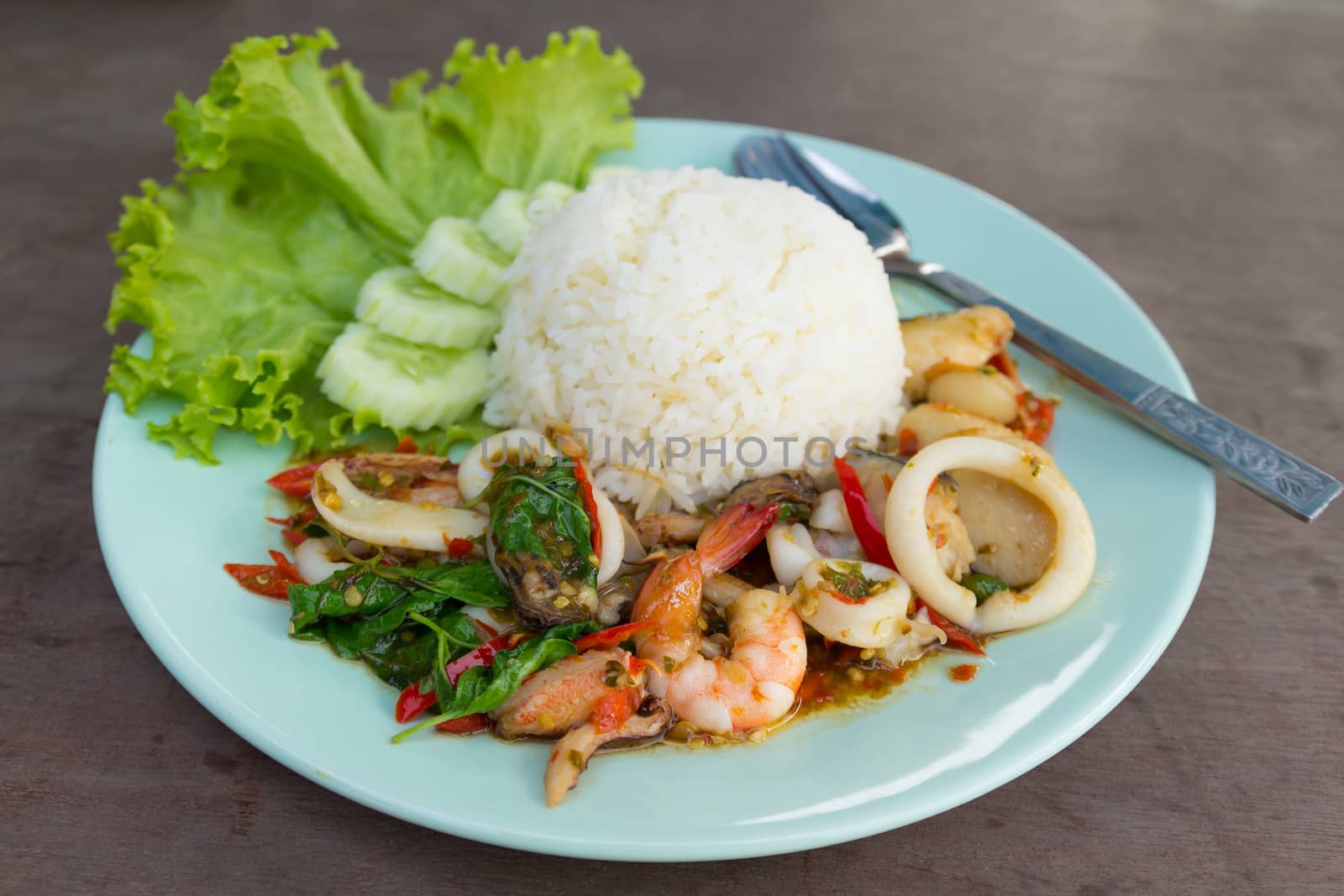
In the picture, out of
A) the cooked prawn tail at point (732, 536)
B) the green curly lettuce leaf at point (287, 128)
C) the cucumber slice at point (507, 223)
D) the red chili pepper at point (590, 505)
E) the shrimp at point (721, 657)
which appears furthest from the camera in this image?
the cucumber slice at point (507, 223)

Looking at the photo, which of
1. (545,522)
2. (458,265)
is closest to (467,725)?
(545,522)

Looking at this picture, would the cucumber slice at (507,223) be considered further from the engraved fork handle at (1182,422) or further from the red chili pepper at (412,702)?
→ the red chili pepper at (412,702)

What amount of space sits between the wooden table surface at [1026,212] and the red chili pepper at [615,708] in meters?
0.37

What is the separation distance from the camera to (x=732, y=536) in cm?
345

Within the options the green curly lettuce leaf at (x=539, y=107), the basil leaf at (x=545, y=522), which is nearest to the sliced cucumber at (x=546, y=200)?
the green curly lettuce leaf at (x=539, y=107)

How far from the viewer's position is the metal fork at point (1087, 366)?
349 centimetres

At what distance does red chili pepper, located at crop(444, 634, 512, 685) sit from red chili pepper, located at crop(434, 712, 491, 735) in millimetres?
118

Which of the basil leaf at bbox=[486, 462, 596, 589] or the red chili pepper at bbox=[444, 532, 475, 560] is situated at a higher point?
the basil leaf at bbox=[486, 462, 596, 589]

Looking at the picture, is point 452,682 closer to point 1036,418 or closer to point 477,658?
point 477,658

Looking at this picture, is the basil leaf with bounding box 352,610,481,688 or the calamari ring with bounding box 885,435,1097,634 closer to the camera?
the basil leaf with bounding box 352,610,481,688

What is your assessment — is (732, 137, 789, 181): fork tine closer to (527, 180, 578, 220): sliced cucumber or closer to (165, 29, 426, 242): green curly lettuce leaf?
(527, 180, 578, 220): sliced cucumber

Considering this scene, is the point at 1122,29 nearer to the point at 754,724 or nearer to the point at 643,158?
the point at 643,158

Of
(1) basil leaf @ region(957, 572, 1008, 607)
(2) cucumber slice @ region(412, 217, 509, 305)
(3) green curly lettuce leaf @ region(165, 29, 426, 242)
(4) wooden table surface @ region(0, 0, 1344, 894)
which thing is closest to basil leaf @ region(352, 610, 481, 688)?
(4) wooden table surface @ region(0, 0, 1344, 894)

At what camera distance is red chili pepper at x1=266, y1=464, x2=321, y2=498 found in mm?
3686
